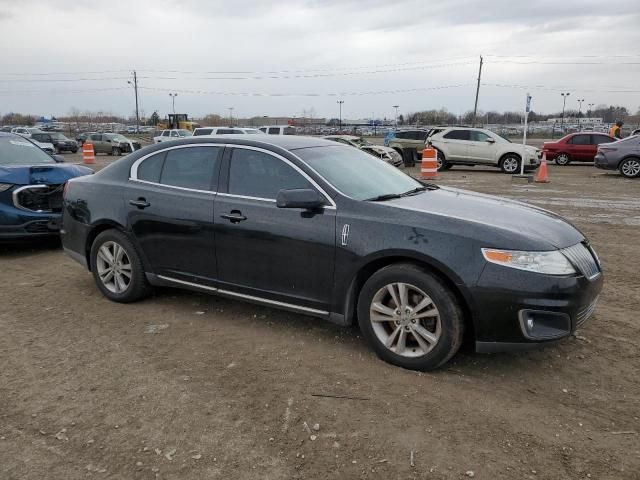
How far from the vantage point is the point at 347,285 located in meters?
3.90

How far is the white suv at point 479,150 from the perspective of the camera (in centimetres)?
1997

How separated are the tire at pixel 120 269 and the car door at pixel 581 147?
73.8 ft

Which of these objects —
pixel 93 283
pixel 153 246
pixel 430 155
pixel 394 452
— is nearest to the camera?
pixel 394 452

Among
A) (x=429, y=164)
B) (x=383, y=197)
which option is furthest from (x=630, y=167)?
(x=383, y=197)

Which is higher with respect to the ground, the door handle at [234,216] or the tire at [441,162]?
the door handle at [234,216]

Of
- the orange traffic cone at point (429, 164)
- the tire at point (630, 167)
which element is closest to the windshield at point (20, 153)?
the orange traffic cone at point (429, 164)

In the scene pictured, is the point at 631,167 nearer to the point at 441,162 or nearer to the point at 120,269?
the point at 441,162

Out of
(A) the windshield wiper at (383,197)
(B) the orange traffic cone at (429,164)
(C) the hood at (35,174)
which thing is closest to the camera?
(A) the windshield wiper at (383,197)

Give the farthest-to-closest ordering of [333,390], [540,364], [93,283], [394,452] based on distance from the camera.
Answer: [93,283] < [540,364] < [333,390] < [394,452]

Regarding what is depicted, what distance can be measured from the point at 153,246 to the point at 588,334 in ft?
12.4

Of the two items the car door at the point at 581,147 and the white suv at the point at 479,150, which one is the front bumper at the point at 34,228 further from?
the car door at the point at 581,147

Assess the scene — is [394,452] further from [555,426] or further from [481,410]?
[555,426]

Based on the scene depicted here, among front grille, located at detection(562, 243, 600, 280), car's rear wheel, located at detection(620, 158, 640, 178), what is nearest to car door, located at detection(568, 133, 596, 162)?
car's rear wheel, located at detection(620, 158, 640, 178)

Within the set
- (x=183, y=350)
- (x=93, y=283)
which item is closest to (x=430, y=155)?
(x=93, y=283)
